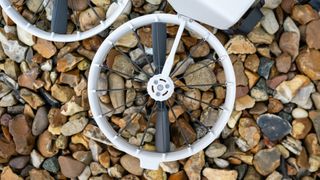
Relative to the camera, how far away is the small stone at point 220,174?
2459mm

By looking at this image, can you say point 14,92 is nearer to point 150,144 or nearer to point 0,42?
point 0,42

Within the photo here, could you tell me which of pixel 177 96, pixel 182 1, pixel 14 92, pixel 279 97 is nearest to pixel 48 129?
pixel 14 92

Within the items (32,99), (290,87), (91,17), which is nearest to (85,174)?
(32,99)

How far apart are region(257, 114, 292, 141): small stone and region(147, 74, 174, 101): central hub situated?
553mm

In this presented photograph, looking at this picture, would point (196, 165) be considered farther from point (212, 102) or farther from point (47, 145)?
point (47, 145)

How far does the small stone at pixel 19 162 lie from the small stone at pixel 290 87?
4.40ft

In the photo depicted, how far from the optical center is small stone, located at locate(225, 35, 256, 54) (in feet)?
8.01

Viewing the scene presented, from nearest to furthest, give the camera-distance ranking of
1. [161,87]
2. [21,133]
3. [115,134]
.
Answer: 1. [161,87]
2. [115,134]
3. [21,133]

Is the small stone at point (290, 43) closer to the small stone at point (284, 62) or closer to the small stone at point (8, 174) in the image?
the small stone at point (284, 62)

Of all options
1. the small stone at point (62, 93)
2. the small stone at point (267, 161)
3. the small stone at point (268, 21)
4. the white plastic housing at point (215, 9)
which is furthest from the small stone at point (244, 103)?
the small stone at point (62, 93)

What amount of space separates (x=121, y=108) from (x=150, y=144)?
0.23 metres

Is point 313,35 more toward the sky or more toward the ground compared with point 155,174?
more toward the sky

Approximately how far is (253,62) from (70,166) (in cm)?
107

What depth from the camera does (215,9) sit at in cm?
207
